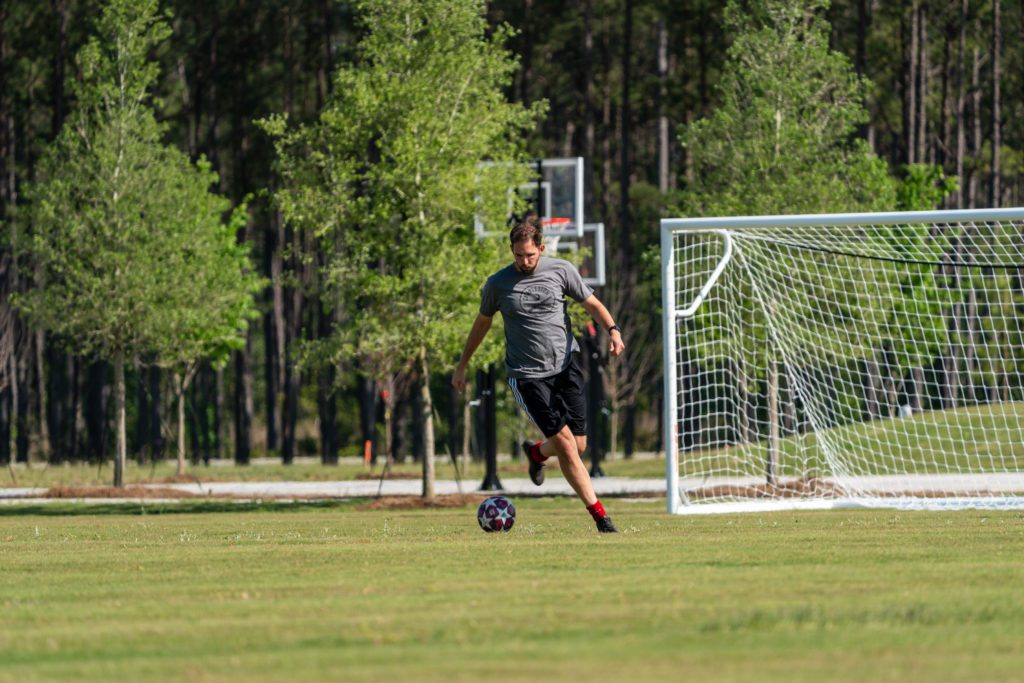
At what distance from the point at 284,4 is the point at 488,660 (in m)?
44.4

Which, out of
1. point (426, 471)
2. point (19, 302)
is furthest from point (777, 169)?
point (19, 302)

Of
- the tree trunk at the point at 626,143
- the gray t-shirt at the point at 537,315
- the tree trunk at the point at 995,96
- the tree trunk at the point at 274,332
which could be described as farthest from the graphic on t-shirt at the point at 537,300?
the tree trunk at the point at 274,332

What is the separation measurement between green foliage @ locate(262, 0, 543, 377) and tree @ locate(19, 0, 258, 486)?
23.7ft

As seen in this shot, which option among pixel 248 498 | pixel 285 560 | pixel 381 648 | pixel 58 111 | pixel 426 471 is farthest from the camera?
pixel 58 111

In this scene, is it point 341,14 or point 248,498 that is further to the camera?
point 341,14

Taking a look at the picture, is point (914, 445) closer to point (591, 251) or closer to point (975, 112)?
point (591, 251)

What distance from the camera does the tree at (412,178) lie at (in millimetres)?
21781

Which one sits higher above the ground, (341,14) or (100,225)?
(341,14)

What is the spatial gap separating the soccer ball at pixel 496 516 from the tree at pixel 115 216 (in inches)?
689

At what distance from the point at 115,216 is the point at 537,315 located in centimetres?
1923

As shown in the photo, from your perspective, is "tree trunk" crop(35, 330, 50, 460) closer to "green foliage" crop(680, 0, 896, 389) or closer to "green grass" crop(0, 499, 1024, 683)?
"green foliage" crop(680, 0, 896, 389)

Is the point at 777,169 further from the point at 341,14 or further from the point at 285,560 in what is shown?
the point at 341,14

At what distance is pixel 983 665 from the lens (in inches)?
204

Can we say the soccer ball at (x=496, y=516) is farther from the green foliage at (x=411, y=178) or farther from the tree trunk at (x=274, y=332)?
the tree trunk at (x=274, y=332)
